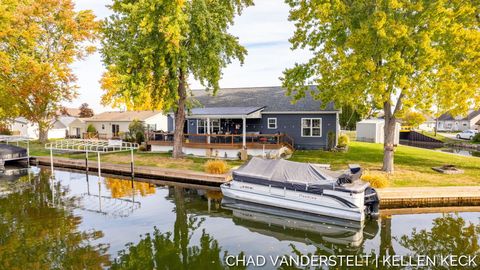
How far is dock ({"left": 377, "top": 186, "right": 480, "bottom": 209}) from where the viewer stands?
14562mm

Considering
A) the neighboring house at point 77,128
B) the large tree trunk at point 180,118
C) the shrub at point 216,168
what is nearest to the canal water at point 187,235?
the shrub at point 216,168

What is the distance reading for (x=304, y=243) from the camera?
11.1 meters

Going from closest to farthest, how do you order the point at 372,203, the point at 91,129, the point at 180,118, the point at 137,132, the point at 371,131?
the point at 372,203
the point at 180,118
the point at 137,132
the point at 371,131
the point at 91,129

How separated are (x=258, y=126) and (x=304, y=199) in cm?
1456

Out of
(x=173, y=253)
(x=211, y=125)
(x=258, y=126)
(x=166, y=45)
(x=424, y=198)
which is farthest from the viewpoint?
(x=211, y=125)

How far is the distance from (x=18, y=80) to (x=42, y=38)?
618cm

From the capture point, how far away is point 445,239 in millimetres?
11047

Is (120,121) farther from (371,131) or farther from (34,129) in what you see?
(371,131)

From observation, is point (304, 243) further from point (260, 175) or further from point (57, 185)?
point (57, 185)

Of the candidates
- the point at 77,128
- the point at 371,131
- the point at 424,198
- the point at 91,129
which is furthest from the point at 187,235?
the point at 77,128

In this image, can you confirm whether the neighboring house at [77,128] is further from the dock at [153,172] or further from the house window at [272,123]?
the house window at [272,123]

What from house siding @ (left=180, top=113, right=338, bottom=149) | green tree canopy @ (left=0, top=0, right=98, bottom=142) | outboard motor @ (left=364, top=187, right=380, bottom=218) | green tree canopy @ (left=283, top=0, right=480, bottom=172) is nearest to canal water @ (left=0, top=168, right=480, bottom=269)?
outboard motor @ (left=364, top=187, right=380, bottom=218)

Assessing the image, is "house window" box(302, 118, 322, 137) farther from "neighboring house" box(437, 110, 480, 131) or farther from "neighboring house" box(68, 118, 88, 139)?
"neighboring house" box(437, 110, 480, 131)

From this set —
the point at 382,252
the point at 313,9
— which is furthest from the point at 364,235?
the point at 313,9
